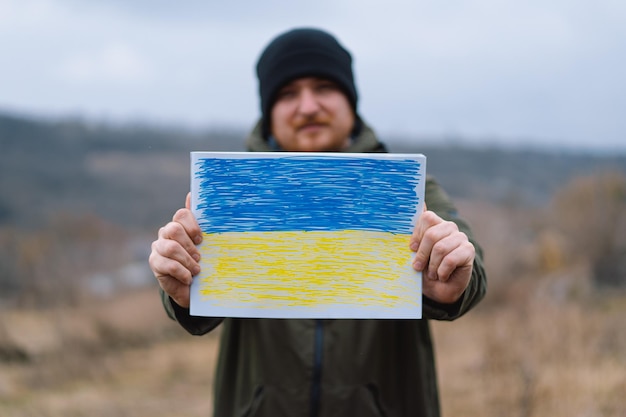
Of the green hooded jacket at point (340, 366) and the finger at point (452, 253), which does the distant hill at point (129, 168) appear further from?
the finger at point (452, 253)

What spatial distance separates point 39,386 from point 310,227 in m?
9.28

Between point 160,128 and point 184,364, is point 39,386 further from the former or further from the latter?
point 160,128

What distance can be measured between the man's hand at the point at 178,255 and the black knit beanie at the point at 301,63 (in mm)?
628

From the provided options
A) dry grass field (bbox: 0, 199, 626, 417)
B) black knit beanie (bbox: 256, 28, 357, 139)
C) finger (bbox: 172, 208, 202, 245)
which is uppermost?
black knit beanie (bbox: 256, 28, 357, 139)

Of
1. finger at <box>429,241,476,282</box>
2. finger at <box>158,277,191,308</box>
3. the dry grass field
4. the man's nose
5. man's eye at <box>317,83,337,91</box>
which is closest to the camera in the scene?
finger at <box>429,241,476,282</box>

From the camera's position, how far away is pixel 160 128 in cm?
7581

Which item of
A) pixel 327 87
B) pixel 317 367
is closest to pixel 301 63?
pixel 327 87

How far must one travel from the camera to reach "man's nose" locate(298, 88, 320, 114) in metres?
2.04

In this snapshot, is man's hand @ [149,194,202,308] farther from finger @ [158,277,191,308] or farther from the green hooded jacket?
the green hooded jacket

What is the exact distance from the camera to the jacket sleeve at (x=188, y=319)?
5.59ft

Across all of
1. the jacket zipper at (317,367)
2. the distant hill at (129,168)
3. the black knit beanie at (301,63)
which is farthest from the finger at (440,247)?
the distant hill at (129,168)

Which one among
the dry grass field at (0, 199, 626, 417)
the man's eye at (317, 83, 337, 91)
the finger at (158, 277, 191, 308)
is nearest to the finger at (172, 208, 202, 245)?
the finger at (158, 277, 191, 308)

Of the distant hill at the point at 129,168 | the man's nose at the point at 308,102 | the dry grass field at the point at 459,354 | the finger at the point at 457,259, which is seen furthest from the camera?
the distant hill at the point at 129,168

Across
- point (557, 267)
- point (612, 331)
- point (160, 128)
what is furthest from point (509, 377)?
point (160, 128)
